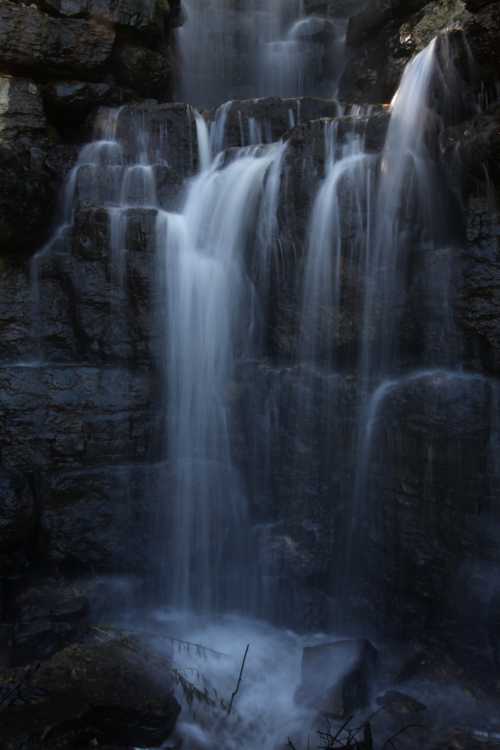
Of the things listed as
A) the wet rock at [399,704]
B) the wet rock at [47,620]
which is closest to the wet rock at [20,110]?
the wet rock at [47,620]

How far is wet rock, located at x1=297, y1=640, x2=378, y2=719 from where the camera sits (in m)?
6.94

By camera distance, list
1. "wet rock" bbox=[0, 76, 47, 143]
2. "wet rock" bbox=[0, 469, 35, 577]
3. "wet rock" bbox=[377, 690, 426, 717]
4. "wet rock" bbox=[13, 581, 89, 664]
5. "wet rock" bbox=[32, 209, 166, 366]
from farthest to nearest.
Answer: "wet rock" bbox=[0, 76, 47, 143] < "wet rock" bbox=[32, 209, 166, 366] < "wet rock" bbox=[0, 469, 35, 577] < "wet rock" bbox=[13, 581, 89, 664] < "wet rock" bbox=[377, 690, 426, 717]

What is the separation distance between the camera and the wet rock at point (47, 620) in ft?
24.9

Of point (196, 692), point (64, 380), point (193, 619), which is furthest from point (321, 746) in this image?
point (64, 380)

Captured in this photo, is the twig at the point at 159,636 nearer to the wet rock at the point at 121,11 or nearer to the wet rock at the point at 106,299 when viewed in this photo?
the wet rock at the point at 106,299

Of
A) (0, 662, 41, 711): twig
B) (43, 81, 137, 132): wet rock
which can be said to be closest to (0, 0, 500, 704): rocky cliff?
(0, 662, 41, 711): twig

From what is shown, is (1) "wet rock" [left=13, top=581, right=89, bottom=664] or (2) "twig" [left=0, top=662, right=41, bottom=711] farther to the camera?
(1) "wet rock" [left=13, top=581, right=89, bottom=664]

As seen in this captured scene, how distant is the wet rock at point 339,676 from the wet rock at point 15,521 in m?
3.91

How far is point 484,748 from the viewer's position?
620 cm

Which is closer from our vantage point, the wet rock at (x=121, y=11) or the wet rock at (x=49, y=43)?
the wet rock at (x=49, y=43)

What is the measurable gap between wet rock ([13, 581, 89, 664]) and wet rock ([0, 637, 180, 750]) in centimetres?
87

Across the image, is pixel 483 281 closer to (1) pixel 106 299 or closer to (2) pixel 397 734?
(2) pixel 397 734

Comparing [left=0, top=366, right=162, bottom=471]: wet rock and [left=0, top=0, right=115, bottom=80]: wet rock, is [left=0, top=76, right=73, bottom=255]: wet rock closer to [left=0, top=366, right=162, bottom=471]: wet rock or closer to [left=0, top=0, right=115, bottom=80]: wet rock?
[left=0, top=0, right=115, bottom=80]: wet rock

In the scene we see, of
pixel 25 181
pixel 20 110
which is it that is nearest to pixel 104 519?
pixel 25 181
